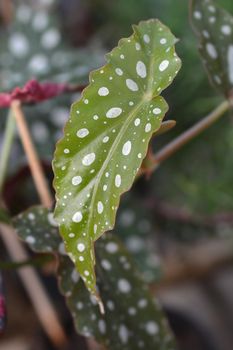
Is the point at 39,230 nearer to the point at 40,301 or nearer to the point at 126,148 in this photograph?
the point at 126,148

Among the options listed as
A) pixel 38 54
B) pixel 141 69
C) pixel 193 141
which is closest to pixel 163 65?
pixel 141 69

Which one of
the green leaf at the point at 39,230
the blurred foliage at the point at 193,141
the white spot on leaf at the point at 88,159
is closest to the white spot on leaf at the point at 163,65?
the white spot on leaf at the point at 88,159

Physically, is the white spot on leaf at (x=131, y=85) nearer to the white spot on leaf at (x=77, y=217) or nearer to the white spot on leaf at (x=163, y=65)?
Result: the white spot on leaf at (x=163, y=65)

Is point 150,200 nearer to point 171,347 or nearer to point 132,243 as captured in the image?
point 132,243

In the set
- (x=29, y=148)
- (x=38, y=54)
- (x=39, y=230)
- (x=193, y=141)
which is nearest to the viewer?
(x=39, y=230)

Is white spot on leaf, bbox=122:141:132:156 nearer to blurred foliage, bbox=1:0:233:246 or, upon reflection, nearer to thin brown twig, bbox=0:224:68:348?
thin brown twig, bbox=0:224:68:348

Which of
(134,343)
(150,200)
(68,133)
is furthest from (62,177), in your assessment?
(150,200)
